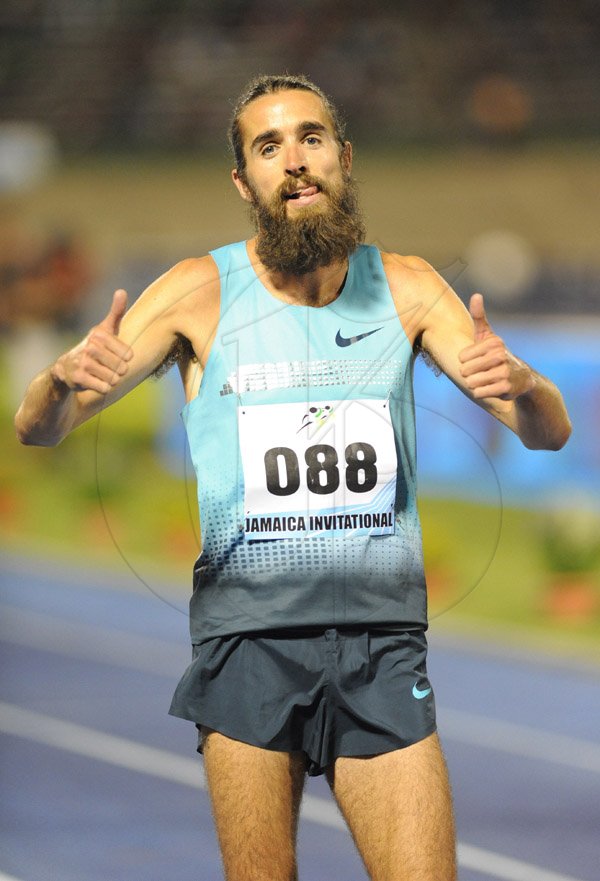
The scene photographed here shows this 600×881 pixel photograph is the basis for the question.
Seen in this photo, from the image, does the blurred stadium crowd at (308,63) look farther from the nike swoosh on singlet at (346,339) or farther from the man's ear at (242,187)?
the nike swoosh on singlet at (346,339)

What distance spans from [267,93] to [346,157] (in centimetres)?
23

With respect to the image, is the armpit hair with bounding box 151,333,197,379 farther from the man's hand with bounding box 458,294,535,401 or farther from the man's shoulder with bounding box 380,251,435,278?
the man's hand with bounding box 458,294,535,401

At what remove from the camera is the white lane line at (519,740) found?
323 inches

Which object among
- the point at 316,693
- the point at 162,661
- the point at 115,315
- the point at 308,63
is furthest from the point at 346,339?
the point at 308,63

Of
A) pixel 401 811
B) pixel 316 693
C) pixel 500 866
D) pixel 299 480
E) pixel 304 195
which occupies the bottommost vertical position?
pixel 500 866

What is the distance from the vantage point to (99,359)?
3.41 m

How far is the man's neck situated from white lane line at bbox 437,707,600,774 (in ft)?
15.8

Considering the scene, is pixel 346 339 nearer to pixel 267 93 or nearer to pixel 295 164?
pixel 295 164

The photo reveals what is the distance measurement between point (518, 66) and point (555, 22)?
2.64 ft

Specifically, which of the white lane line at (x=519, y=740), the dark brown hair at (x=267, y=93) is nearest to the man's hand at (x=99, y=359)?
the dark brown hair at (x=267, y=93)

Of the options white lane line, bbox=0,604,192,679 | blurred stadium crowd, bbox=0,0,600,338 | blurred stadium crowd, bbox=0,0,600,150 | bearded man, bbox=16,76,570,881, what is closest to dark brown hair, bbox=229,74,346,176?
bearded man, bbox=16,76,570,881

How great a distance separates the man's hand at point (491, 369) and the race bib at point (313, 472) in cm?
30

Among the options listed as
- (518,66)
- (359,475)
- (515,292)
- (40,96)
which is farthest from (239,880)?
(40,96)

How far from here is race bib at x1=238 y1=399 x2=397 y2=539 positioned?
11.6ft
